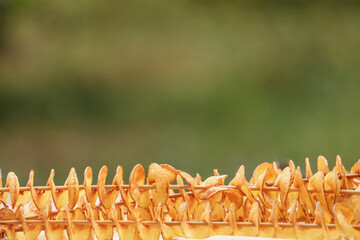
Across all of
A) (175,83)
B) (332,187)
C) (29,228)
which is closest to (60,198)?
(29,228)

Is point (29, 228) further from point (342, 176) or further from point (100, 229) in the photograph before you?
point (342, 176)

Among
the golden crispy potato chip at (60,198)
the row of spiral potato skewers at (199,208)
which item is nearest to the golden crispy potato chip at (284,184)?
the row of spiral potato skewers at (199,208)

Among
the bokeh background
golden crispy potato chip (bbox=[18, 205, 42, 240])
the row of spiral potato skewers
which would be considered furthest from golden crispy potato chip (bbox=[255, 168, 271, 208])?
the bokeh background

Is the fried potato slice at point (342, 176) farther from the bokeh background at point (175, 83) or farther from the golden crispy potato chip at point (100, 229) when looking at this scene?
the bokeh background at point (175, 83)

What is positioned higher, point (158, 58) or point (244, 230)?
point (158, 58)

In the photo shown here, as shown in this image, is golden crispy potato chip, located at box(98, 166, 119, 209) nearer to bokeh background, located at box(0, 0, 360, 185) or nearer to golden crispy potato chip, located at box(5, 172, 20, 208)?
golden crispy potato chip, located at box(5, 172, 20, 208)

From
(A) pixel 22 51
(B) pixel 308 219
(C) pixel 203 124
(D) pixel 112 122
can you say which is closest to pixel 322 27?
(C) pixel 203 124

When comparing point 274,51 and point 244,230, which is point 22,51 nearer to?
point 274,51

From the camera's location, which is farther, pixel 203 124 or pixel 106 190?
pixel 203 124
